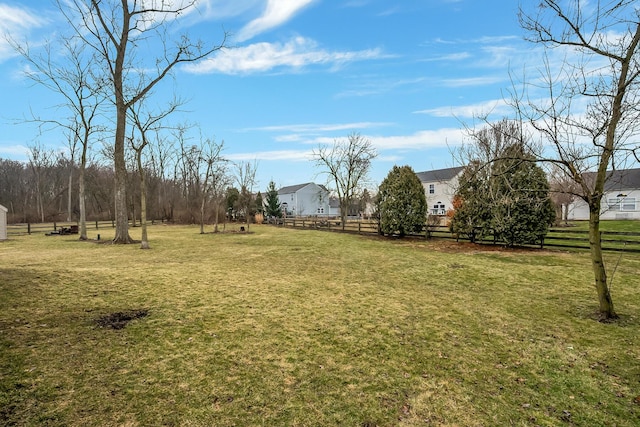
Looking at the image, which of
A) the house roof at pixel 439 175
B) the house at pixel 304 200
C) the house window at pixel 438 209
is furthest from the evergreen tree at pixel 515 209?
the house at pixel 304 200

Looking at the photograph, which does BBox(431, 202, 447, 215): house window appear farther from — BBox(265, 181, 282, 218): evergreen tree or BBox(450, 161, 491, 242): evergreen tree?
BBox(450, 161, 491, 242): evergreen tree

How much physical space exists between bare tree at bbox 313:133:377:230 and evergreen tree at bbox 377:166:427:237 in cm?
1282

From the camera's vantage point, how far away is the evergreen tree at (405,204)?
16984 millimetres

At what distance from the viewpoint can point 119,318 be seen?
494 centimetres

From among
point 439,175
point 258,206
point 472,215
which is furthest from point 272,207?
point 472,215

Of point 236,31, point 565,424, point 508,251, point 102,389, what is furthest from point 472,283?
point 236,31

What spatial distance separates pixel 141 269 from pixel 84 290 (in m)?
2.55

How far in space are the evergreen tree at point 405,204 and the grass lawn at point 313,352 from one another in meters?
9.16

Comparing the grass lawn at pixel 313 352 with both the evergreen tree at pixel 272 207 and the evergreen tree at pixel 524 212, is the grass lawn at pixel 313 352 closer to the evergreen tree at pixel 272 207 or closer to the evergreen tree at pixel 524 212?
the evergreen tree at pixel 524 212

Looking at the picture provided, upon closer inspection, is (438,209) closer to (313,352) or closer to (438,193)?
(438,193)

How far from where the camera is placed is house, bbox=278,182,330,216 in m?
55.2

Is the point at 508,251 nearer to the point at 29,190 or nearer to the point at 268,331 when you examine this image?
the point at 268,331

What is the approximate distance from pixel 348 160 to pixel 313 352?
1116 inches

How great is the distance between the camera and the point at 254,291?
6836 millimetres
